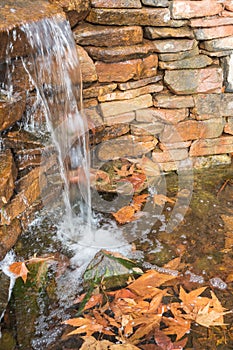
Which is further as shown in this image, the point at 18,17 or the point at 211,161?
the point at 211,161

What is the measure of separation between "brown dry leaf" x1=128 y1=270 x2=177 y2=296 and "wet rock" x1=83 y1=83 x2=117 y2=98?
4.34ft

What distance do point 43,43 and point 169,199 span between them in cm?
136

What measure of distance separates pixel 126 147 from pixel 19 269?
1318 millimetres

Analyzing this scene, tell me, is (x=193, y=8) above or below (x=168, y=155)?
above

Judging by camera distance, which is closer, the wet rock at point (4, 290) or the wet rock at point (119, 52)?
the wet rock at point (4, 290)

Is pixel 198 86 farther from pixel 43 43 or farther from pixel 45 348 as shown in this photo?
pixel 45 348

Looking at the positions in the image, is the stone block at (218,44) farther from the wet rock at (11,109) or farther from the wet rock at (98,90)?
the wet rock at (11,109)

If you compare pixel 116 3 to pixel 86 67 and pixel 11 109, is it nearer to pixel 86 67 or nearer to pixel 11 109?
pixel 86 67

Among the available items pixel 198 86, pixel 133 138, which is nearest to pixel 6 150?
pixel 133 138

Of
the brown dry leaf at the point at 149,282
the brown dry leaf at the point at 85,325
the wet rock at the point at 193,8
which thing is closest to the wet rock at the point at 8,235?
the brown dry leaf at the point at 85,325

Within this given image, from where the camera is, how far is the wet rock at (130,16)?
8.54ft

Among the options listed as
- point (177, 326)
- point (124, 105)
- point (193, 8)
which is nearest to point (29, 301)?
point (177, 326)

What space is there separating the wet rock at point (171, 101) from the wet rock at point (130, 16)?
517 mm

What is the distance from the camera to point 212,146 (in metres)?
3.20
